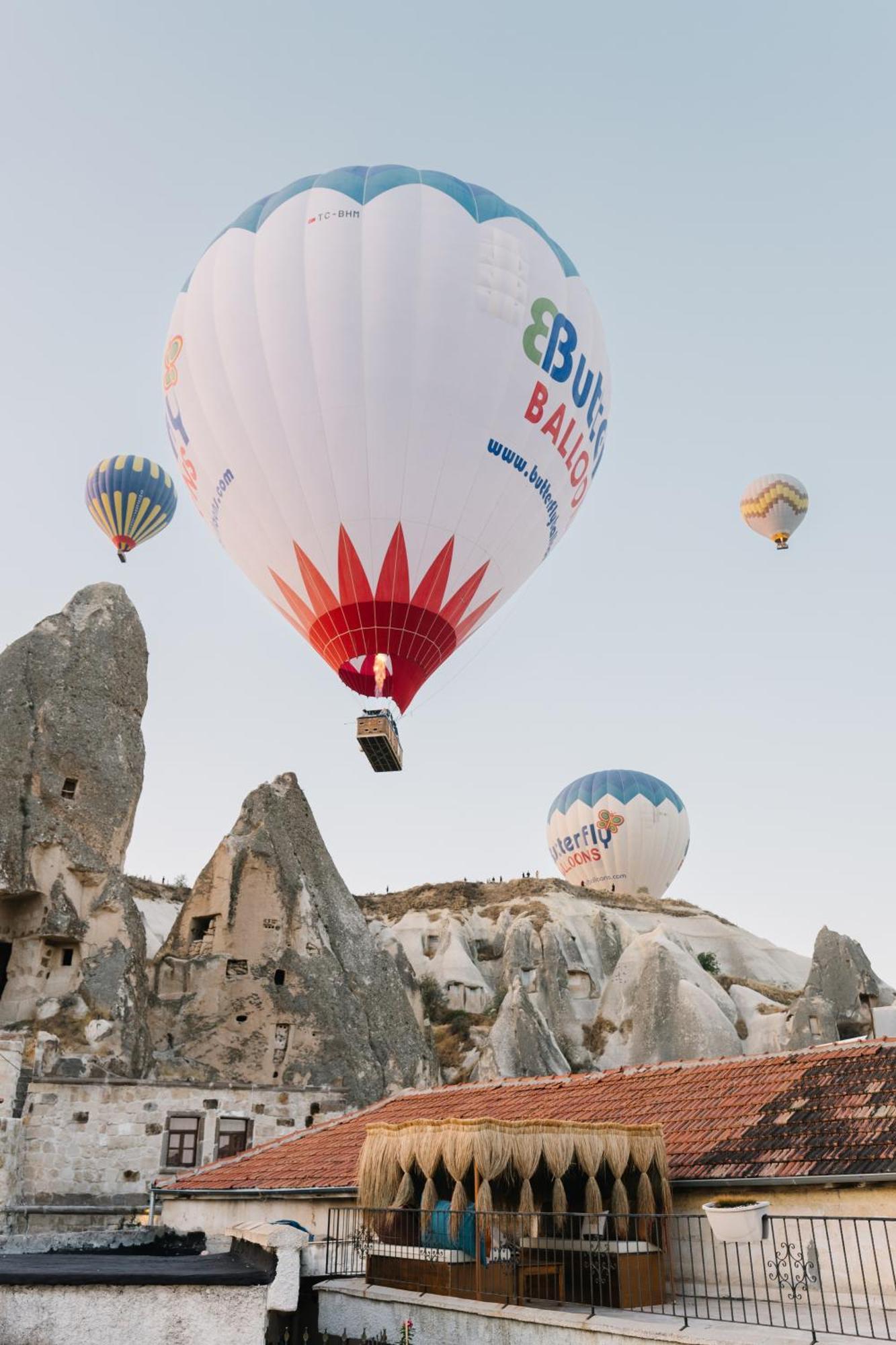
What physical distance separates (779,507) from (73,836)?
28869 mm

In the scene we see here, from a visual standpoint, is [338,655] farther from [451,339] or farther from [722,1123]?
[722,1123]

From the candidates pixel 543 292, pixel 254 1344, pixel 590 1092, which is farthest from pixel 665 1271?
pixel 543 292

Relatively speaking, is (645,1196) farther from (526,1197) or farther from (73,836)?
(73,836)

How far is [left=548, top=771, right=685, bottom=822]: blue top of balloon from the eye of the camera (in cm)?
7075

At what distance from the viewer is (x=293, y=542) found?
24.2 metres

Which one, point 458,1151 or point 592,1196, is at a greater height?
point 458,1151

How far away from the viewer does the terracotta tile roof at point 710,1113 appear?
12227mm

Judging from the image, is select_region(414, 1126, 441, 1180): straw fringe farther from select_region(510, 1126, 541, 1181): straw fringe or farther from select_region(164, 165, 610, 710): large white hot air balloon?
select_region(164, 165, 610, 710): large white hot air balloon

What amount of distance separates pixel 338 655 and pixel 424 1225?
1387cm

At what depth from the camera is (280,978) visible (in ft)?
117

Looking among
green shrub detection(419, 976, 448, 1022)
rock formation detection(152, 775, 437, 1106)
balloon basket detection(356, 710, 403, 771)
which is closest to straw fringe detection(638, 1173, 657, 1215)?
balloon basket detection(356, 710, 403, 771)

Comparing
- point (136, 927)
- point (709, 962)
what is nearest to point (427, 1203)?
point (136, 927)

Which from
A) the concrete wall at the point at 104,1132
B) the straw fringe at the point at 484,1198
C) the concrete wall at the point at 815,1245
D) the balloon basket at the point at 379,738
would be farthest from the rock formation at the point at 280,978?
the straw fringe at the point at 484,1198

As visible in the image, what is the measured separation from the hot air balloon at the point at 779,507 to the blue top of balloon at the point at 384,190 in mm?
20306
